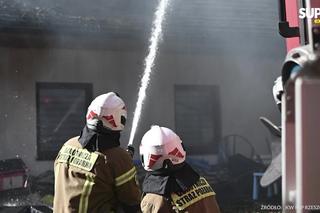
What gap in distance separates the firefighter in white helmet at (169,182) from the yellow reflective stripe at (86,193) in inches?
14.9

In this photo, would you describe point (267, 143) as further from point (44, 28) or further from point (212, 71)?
point (44, 28)

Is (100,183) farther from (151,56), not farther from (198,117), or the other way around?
(198,117)

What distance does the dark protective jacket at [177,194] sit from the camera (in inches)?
115

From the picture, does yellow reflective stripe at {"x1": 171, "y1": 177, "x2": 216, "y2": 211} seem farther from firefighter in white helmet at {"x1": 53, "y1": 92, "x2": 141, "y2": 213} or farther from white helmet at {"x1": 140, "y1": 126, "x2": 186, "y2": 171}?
firefighter in white helmet at {"x1": 53, "y1": 92, "x2": 141, "y2": 213}

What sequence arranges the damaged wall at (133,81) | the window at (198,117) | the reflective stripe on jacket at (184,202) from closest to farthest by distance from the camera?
1. the reflective stripe on jacket at (184,202)
2. the damaged wall at (133,81)
3. the window at (198,117)

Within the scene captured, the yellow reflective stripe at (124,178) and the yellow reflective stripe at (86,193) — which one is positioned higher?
the yellow reflective stripe at (124,178)

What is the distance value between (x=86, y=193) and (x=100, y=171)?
0.50 ft

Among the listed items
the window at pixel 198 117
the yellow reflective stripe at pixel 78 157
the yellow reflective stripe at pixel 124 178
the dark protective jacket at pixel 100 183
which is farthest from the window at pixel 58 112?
the yellow reflective stripe at pixel 124 178

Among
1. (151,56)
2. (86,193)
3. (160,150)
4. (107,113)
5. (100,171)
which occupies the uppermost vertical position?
(151,56)

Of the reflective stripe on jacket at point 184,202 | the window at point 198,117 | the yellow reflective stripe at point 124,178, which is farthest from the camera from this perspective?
the window at point 198,117

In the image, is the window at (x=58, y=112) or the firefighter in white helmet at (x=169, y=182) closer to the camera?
the firefighter in white helmet at (x=169, y=182)

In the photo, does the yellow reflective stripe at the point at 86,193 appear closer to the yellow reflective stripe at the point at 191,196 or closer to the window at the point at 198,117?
the yellow reflective stripe at the point at 191,196

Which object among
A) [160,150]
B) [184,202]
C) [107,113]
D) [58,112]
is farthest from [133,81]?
[184,202]

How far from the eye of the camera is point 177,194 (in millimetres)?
2947
